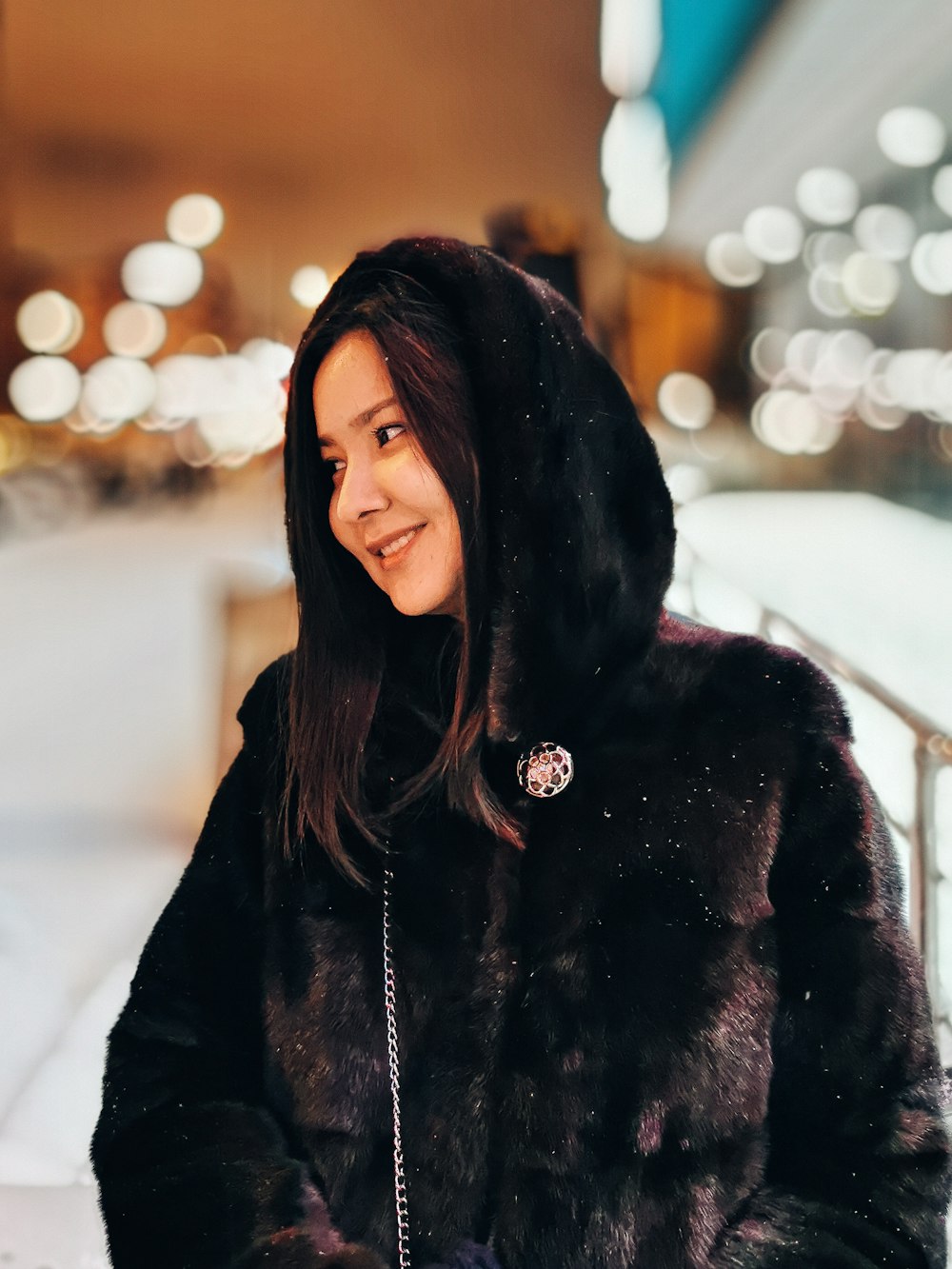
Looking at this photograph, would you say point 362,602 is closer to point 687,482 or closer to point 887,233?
point 687,482

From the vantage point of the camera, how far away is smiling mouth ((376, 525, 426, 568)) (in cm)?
89

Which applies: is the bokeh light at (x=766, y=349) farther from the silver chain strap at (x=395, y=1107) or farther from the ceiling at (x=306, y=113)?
the silver chain strap at (x=395, y=1107)

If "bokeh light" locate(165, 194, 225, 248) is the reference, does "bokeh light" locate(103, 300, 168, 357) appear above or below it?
below

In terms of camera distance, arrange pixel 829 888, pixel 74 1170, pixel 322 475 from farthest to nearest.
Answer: pixel 74 1170 < pixel 322 475 < pixel 829 888

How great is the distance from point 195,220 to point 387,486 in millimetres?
614

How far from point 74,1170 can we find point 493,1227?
0.62 meters

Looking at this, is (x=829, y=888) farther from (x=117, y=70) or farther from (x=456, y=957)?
(x=117, y=70)

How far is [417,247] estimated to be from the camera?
2.85 ft

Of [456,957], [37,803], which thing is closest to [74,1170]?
[37,803]

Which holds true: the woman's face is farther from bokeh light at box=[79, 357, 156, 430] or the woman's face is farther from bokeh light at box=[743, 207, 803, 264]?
bokeh light at box=[743, 207, 803, 264]

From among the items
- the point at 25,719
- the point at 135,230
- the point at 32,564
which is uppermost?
the point at 135,230

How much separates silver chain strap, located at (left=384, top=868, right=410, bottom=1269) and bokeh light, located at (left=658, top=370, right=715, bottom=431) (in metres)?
0.73

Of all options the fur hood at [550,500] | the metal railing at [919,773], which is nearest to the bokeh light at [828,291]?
the metal railing at [919,773]

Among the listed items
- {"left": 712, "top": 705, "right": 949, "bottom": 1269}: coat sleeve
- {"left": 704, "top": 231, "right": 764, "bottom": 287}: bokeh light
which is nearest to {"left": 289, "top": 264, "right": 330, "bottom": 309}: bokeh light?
{"left": 704, "top": 231, "right": 764, "bottom": 287}: bokeh light
